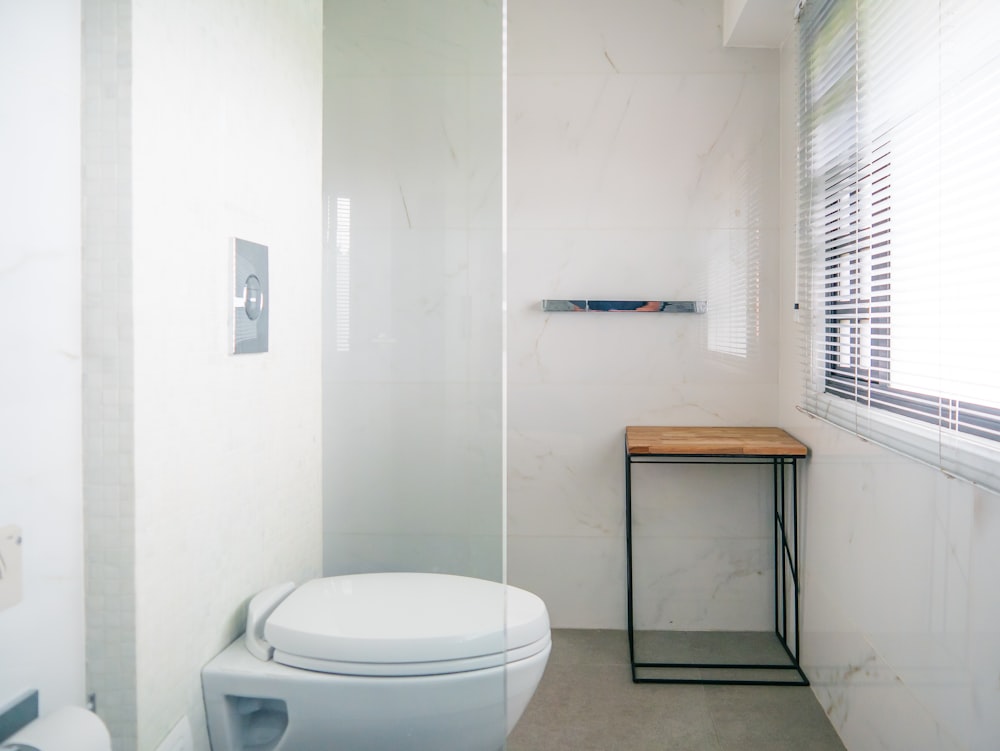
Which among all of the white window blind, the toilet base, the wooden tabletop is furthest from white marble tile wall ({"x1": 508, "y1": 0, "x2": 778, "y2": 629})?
the toilet base

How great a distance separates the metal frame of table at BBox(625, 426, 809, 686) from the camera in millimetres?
2133

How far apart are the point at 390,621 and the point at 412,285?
470mm

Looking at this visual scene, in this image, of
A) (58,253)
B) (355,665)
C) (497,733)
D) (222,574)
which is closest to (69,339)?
(58,253)

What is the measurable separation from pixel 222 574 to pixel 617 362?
186cm

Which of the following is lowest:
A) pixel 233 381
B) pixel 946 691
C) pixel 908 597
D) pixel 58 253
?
pixel 946 691

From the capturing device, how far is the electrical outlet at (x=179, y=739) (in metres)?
0.72

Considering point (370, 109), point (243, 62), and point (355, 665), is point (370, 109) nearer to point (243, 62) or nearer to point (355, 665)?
point (243, 62)

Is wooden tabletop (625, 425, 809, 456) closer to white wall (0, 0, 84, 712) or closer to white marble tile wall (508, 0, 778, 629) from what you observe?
white marble tile wall (508, 0, 778, 629)

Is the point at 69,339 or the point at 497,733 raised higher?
the point at 69,339

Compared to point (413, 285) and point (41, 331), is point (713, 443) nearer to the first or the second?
point (413, 285)

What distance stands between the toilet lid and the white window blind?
856 mm

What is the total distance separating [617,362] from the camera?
2486mm

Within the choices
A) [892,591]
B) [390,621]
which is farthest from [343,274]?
[892,591]

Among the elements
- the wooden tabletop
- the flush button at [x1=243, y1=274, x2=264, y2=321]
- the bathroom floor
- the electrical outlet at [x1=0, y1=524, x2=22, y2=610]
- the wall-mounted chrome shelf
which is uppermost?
the wall-mounted chrome shelf
